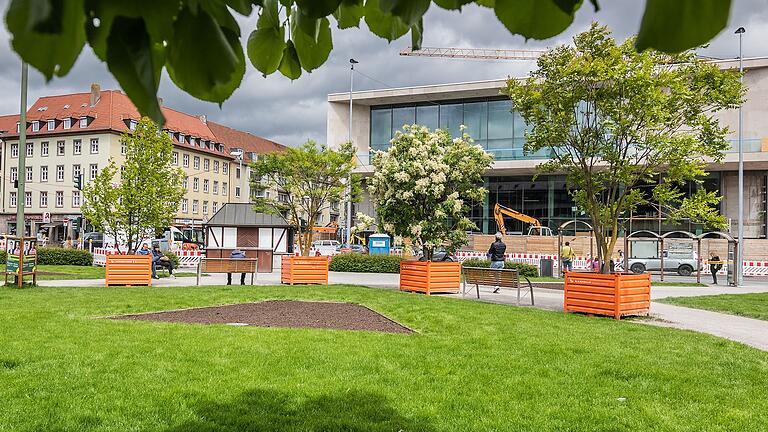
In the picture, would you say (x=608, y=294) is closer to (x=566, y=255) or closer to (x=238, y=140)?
(x=566, y=255)

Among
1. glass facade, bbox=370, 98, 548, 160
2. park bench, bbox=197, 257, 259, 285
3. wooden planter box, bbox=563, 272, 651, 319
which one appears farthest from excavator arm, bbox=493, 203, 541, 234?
wooden planter box, bbox=563, 272, 651, 319

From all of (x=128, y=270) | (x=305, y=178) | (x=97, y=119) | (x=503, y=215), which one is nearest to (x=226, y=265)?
(x=128, y=270)

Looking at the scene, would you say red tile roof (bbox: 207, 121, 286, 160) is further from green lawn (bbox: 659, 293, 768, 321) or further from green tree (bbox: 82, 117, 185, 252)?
green lawn (bbox: 659, 293, 768, 321)

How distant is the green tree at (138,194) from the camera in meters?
21.2

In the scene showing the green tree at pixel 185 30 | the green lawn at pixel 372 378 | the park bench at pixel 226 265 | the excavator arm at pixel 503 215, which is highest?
the excavator arm at pixel 503 215

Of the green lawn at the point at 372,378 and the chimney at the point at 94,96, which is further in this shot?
the chimney at the point at 94,96

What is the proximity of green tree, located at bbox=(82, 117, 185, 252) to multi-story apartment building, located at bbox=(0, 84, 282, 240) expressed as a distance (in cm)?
4007

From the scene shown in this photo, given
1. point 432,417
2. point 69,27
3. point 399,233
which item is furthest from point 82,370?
point 399,233

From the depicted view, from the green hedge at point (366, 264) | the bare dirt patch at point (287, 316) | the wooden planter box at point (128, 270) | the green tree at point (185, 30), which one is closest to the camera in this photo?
the green tree at point (185, 30)

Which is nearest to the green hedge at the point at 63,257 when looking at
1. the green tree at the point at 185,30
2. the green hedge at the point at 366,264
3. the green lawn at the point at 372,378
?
the green hedge at the point at 366,264

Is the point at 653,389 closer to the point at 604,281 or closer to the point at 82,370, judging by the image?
the point at 82,370

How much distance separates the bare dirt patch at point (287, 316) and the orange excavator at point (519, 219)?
1354 inches

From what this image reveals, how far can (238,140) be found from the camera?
293 feet

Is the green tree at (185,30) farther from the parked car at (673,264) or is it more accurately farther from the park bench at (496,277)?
the parked car at (673,264)
